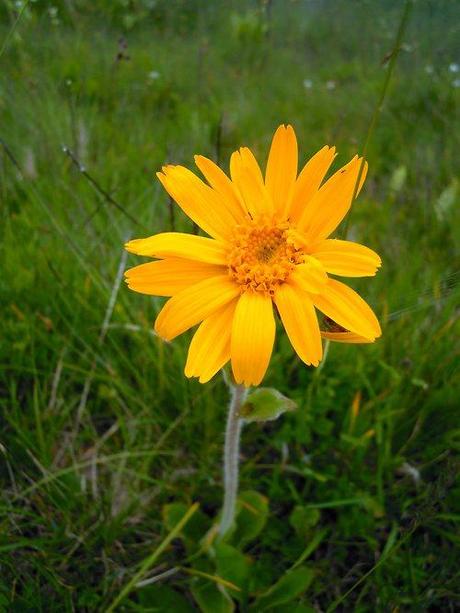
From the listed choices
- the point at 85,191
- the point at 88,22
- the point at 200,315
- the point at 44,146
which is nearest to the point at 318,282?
the point at 200,315

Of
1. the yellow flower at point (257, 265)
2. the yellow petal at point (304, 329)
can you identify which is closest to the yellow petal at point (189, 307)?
the yellow flower at point (257, 265)

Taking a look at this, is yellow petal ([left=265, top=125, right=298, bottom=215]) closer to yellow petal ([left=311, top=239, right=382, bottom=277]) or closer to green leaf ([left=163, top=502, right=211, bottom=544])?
yellow petal ([left=311, top=239, right=382, bottom=277])

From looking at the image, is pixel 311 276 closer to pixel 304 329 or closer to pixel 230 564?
pixel 304 329

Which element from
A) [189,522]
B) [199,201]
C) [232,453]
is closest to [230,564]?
[189,522]

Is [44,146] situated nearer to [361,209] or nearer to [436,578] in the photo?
[361,209]

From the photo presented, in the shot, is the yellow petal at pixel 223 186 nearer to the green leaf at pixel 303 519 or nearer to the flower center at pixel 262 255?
the flower center at pixel 262 255
